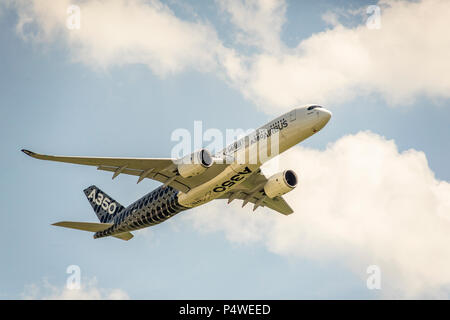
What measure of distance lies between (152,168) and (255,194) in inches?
435

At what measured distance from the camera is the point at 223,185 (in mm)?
38312

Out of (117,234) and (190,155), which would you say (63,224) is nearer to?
(117,234)

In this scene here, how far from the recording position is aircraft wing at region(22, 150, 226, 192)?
1463 inches

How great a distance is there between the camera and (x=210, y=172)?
38.4 m

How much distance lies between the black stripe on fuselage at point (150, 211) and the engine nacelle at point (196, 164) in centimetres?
486

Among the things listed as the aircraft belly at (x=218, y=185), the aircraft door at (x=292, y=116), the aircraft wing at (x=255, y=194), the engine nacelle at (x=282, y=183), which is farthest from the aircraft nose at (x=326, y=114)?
the aircraft wing at (x=255, y=194)

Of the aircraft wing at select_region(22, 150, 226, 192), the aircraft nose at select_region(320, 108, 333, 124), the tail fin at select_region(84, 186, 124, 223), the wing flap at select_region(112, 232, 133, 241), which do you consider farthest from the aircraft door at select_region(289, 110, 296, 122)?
the tail fin at select_region(84, 186, 124, 223)

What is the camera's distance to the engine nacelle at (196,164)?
1424 inches

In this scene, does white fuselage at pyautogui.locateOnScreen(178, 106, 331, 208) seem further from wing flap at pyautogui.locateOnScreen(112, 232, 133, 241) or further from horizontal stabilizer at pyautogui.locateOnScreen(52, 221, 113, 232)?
wing flap at pyautogui.locateOnScreen(112, 232, 133, 241)

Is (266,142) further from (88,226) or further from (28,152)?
(88,226)

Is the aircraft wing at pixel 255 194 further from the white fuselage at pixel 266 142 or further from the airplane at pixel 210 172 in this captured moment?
the white fuselage at pixel 266 142

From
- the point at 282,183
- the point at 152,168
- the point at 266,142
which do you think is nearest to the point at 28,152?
the point at 152,168
